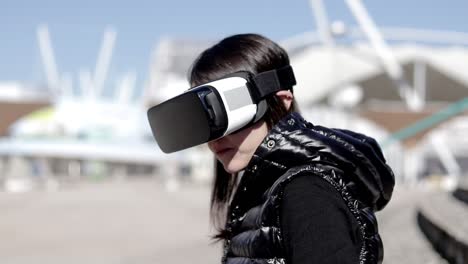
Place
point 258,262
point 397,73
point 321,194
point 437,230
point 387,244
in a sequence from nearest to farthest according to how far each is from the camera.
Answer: point 321,194 → point 258,262 → point 437,230 → point 387,244 → point 397,73

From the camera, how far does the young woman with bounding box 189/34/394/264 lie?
127 centimetres

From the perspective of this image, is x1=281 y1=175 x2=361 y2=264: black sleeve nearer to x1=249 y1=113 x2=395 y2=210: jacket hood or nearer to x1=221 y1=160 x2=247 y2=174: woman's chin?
x1=249 y1=113 x2=395 y2=210: jacket hood

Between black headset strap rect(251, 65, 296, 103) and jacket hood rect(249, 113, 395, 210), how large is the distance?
0.06 metres

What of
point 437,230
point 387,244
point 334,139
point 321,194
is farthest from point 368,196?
point 387,244

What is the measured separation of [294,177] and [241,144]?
22cm

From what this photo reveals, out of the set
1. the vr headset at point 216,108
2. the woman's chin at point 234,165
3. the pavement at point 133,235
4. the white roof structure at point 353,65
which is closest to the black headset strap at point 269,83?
the vr headset at point 216,108

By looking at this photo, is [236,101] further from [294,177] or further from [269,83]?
[294,177]

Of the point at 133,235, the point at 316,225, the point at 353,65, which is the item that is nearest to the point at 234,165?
the point at 316,225

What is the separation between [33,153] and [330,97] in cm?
2024

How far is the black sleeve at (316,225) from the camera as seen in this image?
1249mm

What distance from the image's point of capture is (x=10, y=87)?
274 feet

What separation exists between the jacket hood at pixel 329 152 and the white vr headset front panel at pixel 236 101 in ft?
0.19

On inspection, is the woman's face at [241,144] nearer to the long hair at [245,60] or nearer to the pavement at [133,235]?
the long hair at [245,60]

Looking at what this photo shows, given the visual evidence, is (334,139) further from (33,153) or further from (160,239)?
(33,153)
